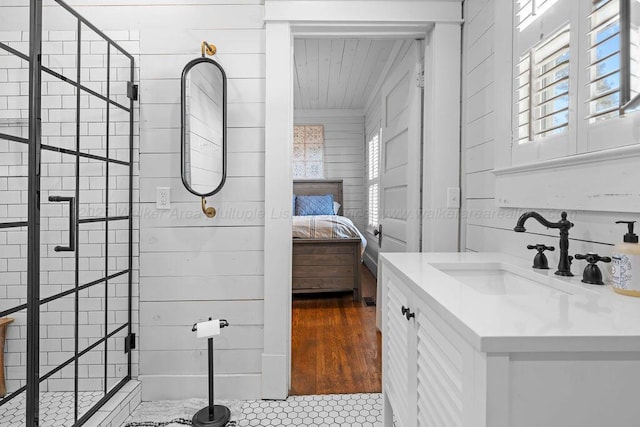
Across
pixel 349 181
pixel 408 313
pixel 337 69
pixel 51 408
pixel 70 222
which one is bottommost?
pixel 51 408

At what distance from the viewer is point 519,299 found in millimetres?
835

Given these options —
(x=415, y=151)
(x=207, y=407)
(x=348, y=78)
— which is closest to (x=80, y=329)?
(x=207, y=407)

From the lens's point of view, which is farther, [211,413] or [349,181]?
[349,181]

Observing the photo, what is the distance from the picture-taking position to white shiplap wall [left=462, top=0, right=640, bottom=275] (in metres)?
1.49

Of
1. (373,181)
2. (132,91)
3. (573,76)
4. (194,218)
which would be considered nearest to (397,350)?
(573,76)

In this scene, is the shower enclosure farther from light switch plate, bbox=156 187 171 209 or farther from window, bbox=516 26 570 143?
window, bbox=516 26 570 143

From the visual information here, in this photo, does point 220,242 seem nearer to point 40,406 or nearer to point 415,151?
point 40,406

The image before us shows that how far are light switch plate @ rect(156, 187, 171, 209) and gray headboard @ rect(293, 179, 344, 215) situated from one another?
13.8ft

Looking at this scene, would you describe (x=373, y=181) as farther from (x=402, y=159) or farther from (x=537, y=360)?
(x=537, y=360)

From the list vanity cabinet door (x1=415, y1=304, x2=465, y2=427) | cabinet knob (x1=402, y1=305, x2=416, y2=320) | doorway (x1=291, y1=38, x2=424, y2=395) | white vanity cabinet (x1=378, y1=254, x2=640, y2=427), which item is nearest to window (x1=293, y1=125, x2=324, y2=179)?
doorway (x1=291, y1=38, x2=424, y2=395)

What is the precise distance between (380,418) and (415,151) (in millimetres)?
1516

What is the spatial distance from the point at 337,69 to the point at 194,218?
3.01m

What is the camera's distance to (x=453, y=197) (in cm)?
199

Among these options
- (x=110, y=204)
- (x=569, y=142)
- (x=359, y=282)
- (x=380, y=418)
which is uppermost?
(x=569, y=142)
